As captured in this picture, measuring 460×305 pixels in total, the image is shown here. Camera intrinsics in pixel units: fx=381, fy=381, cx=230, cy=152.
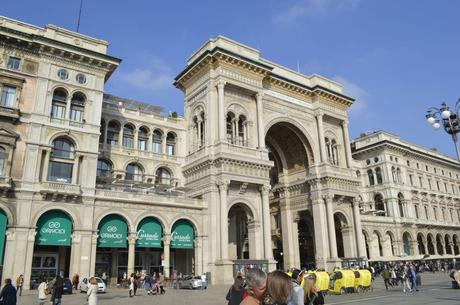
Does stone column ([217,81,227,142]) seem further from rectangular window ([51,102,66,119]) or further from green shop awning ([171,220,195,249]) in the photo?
rectangular window ([51,102,66,119])

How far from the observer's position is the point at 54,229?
27.4m

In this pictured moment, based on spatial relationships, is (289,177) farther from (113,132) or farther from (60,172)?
(60,172)

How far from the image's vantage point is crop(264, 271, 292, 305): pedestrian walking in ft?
15.2

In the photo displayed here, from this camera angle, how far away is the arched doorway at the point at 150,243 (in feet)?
103

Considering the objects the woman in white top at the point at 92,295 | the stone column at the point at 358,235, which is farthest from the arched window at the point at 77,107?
the stone column at the point at 358,235

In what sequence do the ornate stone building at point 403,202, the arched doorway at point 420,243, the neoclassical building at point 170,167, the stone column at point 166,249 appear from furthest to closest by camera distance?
the arched doorway at point 420,243 → the ornate stone building at point 403,202 → the stone column at point 166,249 → the neoclassical building at point 170,167

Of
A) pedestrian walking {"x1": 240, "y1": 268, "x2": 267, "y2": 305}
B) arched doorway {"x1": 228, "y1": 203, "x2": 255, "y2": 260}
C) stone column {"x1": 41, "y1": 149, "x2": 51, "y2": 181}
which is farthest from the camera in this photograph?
arched doorway {"x1": 228, "y1": 203, "x2": 255, "y2": 260}

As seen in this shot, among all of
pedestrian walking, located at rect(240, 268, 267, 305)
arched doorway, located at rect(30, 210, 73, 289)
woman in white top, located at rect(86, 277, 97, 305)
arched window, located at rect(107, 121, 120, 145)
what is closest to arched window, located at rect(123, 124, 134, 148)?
arched window, located at rect(107, 121, 120, 145)

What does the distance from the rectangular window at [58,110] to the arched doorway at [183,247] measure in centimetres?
1306

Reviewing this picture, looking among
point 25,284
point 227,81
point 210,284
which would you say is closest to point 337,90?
point 227,81

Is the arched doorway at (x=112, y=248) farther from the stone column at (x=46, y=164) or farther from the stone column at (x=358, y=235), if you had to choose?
the stone column at (x=358, y=235)

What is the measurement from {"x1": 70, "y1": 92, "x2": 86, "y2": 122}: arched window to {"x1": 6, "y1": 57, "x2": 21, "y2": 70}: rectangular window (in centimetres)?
454

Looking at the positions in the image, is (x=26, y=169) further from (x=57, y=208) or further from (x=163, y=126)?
(x=163, y=126)

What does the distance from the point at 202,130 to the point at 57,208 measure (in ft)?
52.4
